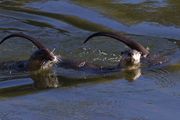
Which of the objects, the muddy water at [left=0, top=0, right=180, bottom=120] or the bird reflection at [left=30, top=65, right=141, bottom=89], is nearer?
the muddy water at [left=0, top=0, right=180, bottom=120]

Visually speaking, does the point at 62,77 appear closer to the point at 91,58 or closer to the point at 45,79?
the point at 45,79

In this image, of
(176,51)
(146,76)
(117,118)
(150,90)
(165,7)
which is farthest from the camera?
(165,7)

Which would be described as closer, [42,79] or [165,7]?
[42,79]

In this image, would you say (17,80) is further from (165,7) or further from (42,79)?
(165,7)

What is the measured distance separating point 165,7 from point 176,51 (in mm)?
2037

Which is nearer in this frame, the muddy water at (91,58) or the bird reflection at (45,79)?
the muddy water at (91,58)

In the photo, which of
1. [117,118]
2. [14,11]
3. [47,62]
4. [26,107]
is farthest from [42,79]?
[14,11]

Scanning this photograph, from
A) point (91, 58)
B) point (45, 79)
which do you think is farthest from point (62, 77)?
point (91, 58)

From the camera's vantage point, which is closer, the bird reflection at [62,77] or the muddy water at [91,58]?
the muddy water at [91,58]

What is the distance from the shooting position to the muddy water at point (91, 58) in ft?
19.5

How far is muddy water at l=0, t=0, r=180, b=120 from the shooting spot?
5953mm

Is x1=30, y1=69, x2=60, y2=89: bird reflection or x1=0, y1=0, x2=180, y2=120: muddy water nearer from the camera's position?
x1=0, y1=0, x2=180, y2=120: muddy water

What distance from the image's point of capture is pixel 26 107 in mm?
6059

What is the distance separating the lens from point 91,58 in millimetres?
7746
